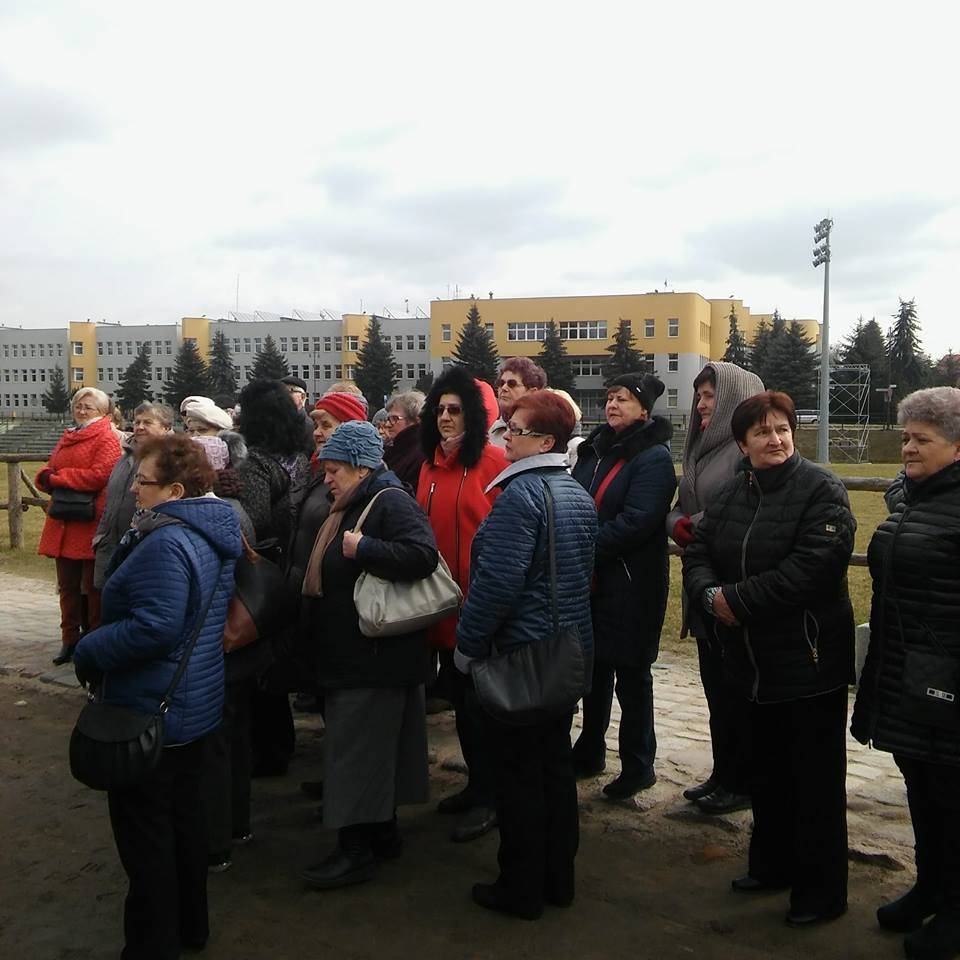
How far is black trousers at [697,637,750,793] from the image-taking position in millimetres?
4332

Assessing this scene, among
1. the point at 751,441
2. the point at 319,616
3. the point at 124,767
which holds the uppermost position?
the point at 751,441

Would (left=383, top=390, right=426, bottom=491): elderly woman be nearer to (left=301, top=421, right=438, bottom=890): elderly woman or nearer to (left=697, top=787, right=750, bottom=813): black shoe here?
(left=301, top=421, right=438, bottom=890): elderly woman

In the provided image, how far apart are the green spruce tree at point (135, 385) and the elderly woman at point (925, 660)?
88.7 metres

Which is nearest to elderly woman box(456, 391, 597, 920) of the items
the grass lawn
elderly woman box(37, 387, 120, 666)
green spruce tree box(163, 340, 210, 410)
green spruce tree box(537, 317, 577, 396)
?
the grass lawn

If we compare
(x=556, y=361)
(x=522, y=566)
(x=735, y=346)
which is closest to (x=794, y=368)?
(x=735, y=346)

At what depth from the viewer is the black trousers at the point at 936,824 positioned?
325 cm

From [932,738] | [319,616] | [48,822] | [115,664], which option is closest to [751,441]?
[932,738]

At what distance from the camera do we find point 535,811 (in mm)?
3572

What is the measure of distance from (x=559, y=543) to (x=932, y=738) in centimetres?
143

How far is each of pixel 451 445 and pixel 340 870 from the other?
2017 mm

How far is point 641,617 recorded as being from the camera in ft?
15.0

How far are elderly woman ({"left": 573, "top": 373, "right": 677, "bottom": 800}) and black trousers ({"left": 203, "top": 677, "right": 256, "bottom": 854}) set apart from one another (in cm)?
168

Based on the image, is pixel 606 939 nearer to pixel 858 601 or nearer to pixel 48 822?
pixel 48 822

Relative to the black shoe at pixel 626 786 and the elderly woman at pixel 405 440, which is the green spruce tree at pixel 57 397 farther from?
the black shoe at pixel 626 786
